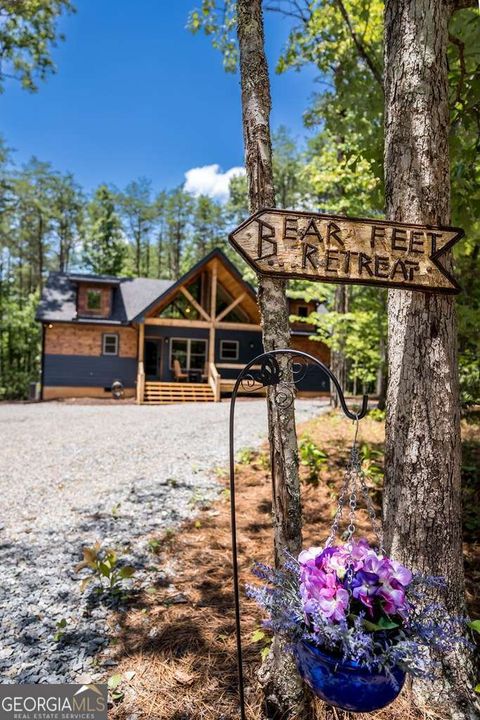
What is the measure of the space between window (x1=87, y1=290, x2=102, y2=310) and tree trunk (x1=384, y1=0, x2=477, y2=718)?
1745 centimetres

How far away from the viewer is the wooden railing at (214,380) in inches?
664

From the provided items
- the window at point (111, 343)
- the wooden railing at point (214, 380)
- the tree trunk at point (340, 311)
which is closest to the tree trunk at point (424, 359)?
the tree trunk at point (340, 311)

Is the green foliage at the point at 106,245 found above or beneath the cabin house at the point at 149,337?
above

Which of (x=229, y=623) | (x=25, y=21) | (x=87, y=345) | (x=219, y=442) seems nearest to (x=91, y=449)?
(x=219, y=442)

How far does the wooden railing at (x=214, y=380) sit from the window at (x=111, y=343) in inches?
175

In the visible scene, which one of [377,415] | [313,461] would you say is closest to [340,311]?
[377,415]

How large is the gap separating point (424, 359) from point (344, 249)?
76cm

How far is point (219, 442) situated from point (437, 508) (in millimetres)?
6537

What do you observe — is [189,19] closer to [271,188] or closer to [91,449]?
[271,188]

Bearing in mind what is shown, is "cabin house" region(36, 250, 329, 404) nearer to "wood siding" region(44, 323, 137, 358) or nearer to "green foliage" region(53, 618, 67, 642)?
"wood siding" region(44, 323, 137, 358)

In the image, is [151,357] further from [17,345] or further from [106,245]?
[106,245]

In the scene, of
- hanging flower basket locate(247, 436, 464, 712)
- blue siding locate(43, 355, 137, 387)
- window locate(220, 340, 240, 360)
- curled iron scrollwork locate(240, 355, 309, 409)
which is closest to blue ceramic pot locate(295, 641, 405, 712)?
hanging flower basket locate(247, 436, 464, 712)

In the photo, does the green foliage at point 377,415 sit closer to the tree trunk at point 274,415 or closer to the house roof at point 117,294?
the tree trunk at point 274,415

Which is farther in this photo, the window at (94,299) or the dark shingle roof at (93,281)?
the window at (94,299)
